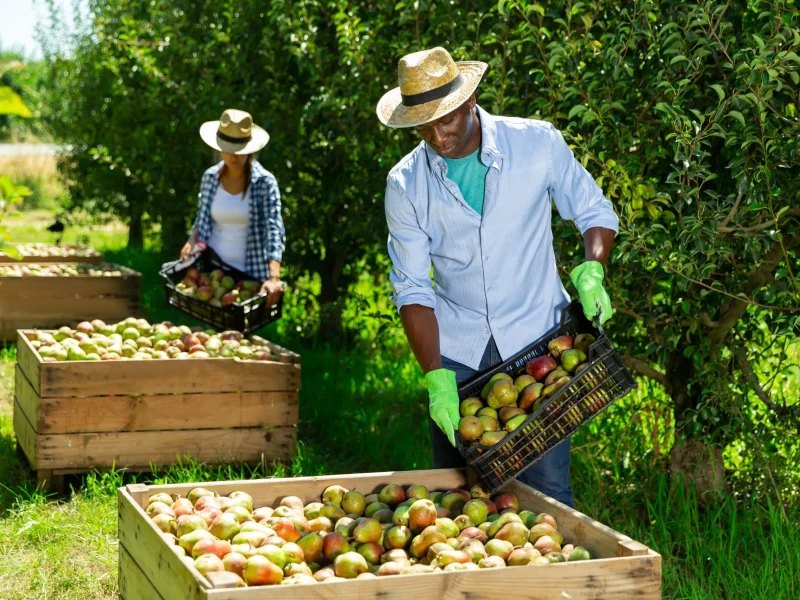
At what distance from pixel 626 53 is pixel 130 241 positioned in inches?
414

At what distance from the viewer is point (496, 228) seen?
10.9ft

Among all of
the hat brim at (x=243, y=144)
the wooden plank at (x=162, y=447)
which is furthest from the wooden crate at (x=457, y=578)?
the hat brim at (x=243, y=144)

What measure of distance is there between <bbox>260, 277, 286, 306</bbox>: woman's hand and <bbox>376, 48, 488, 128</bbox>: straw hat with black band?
2.50 metres

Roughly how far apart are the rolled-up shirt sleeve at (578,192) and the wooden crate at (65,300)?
210 inches

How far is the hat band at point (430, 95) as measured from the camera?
3.16m

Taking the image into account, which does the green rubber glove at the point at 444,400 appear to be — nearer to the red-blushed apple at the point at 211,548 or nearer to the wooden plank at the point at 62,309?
the red-blushed apple at the point at 211,548

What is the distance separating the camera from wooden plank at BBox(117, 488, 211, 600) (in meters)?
2.34

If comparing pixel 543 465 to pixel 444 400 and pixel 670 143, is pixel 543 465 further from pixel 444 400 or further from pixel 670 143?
pixel 670 143

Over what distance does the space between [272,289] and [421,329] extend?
2.46m

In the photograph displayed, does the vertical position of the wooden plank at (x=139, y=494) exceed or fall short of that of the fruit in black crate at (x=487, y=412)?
it falls short

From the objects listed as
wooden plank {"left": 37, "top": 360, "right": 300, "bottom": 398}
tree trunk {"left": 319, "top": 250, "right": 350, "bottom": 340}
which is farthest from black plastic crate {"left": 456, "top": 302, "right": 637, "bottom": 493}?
tree trunk {"left": 319, "top": 250, "right": 350, "bottom": 340}

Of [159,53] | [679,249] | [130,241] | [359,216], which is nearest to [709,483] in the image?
[679,249]

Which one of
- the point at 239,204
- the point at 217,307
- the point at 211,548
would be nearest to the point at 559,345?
the point at 211,548

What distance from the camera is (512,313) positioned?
11.1ft
